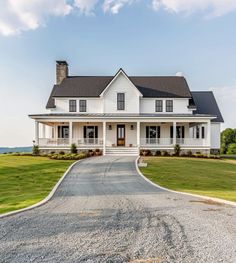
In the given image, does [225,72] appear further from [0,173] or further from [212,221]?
[212,221]

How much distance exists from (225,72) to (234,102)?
758 centimetres

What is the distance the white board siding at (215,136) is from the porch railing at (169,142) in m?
4.84

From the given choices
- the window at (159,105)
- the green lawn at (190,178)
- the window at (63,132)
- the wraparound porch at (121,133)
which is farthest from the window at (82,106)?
the green lawn at (190,178)

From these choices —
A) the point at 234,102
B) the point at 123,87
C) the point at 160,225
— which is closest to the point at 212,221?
the point at 160,225

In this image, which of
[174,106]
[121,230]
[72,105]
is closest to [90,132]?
[72,105]

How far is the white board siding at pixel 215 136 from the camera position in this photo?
32.5 m

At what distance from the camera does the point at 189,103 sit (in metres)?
31.8

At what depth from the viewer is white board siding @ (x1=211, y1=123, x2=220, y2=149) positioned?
3250 cm

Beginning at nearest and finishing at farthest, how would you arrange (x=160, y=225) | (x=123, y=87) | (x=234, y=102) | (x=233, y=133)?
(x=160, y=225) → (x=123, y=87) → (x=234, y=102) → (x=233, y=133)

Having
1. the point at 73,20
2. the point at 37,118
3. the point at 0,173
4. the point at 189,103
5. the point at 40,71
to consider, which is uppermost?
the point at 73,20

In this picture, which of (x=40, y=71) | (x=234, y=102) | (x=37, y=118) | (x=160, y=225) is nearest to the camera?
(x=160, y=225)

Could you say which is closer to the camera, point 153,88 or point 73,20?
point 73,20

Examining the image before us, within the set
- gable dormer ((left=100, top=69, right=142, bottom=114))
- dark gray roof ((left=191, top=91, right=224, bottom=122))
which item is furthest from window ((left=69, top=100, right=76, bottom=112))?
dark gray roof ((left=191, top=91, right=224, bottom=122))

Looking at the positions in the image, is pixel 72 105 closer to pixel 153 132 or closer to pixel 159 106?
pixel 153 132
